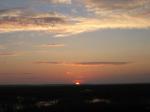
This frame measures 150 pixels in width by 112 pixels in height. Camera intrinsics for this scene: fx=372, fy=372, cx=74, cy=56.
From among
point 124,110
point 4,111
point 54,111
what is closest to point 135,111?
point 124,110

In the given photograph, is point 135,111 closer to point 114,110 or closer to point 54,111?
point 114,110

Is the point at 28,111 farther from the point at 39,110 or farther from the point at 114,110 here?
the point at 114,110

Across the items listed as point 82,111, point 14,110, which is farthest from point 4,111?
point 82,111

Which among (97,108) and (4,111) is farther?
(97,108)

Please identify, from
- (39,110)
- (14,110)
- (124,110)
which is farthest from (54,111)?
(124,110)

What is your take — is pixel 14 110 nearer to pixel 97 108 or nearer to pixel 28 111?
pixel 28 111
